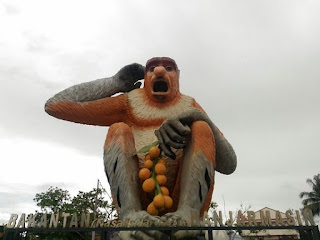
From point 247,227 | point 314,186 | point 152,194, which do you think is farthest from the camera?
point 314,186

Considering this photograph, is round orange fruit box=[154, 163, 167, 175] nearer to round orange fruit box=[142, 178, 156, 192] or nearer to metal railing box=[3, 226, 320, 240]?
round orange fruit box=[142, 178, 156, 192]

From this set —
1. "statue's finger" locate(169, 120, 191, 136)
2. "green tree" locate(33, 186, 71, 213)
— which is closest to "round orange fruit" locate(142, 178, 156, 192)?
"statue's finger" locate(169, 120, 191, 136)

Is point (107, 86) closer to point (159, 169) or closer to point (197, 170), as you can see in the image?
point (159, 169)

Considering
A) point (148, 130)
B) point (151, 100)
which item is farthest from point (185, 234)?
point (151, 100)

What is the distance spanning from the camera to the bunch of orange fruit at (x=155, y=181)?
2.33 meters

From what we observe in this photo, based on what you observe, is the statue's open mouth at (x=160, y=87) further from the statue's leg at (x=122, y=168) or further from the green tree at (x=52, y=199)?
the green tree at (x=52, y=199)

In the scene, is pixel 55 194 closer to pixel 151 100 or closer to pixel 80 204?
pixel 80 204

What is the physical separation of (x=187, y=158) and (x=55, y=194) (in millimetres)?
15298

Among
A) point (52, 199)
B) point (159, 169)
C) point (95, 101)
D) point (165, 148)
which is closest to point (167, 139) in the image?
point (165, 148)

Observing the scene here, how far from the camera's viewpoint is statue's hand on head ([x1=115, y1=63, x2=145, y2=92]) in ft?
10.8

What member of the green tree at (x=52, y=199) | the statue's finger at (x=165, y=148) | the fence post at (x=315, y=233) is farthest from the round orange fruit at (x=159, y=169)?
the green tree at (x=52, y=199)

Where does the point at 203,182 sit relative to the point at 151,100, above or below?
below

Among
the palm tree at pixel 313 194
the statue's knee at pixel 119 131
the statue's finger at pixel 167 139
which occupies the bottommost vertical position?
the statue's finger at pixel 167 139

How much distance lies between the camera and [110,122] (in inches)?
124
